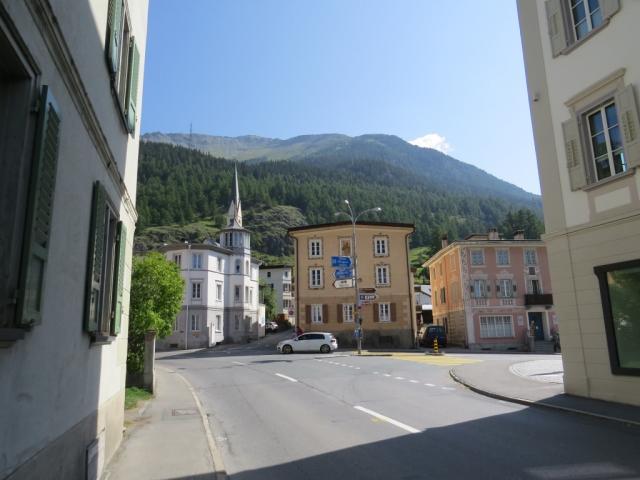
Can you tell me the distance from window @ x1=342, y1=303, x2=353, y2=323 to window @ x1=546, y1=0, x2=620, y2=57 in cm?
3211

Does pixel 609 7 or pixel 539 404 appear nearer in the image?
pixel 539 404

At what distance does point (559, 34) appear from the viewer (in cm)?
→ 1328

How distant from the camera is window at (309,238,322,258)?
44812 millimetres

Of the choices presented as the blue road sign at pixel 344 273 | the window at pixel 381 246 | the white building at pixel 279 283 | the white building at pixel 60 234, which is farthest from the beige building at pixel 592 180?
the white building at pixel 279 283

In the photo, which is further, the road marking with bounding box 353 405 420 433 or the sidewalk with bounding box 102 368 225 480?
the road marking with bounding box 353 405 420 433

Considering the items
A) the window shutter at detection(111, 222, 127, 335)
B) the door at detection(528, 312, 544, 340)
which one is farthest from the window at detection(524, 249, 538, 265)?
the window shutter at detection(111, 222, 127, 335)

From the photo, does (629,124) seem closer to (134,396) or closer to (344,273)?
(134,396)

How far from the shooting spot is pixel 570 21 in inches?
518

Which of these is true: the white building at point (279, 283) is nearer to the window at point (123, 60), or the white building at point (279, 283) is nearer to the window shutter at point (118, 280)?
the window at point (123, 60)

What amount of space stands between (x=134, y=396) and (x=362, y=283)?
3245cm

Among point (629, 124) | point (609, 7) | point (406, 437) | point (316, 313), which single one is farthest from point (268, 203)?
point (406, 437)

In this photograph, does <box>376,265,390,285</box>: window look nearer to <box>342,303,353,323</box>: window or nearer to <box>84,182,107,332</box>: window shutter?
<box>342,303,353,323</box>: window

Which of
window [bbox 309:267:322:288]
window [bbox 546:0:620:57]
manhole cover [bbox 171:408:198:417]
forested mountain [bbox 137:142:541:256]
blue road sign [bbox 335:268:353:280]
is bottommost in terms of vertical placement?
manhole cover [bbox 171:408:198:417]

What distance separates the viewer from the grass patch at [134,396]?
12.0 metres
